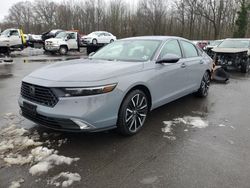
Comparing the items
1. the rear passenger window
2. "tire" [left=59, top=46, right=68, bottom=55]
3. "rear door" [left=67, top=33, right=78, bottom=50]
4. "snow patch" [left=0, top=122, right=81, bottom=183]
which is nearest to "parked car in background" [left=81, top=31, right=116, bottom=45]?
"rear door" [left=67, top=33, right=78, bottom=50]

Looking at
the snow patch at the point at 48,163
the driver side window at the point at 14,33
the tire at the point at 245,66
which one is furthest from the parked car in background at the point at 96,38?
the snow patch at the point at 48,163

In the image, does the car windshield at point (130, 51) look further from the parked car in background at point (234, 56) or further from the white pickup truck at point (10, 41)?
the white pickup truck at point (10, 41)

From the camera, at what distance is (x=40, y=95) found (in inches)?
141

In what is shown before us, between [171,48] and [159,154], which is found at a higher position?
[171,48]

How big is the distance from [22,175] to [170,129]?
8.41ft

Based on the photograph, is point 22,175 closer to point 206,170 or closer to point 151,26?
point 206,170

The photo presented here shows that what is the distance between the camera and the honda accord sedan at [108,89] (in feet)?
11.1

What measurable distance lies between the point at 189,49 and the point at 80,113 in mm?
3591

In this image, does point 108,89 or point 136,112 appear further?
point 136,112

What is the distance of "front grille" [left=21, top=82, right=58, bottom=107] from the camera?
11.3ft

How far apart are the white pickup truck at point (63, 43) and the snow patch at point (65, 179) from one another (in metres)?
19.7

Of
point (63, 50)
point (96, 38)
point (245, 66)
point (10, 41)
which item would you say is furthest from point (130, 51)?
point (96, 38)

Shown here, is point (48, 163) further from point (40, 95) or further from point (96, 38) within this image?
point (96, 38)

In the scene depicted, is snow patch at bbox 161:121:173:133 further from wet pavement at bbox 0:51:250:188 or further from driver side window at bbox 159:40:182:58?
driver side window at bbox 159:40:182:58
